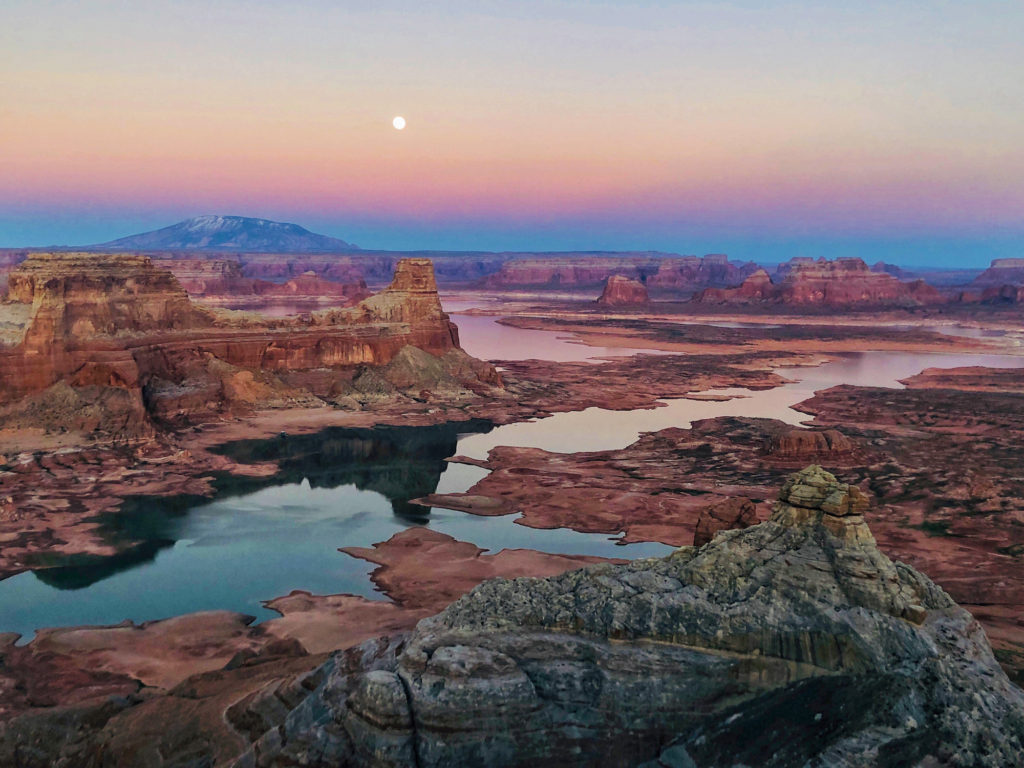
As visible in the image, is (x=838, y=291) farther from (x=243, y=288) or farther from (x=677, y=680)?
(x=677, y=680)

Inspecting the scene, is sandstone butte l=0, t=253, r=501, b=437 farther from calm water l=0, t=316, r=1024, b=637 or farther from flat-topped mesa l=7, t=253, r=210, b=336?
calm water l=0, t=316, r=1024, b=637

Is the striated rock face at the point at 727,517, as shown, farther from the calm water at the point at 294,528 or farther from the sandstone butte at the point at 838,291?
the sandstone butte at the point at 838,291

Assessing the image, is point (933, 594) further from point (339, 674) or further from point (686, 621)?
point (339, 674)

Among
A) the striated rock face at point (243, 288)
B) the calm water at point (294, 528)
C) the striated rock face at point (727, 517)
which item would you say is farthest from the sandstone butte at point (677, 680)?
the striated rock face at point (243, 288)

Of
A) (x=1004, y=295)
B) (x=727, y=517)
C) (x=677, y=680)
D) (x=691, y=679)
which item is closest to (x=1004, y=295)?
(x=1004, y=295)

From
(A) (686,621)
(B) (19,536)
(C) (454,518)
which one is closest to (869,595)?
(A) (686,621)

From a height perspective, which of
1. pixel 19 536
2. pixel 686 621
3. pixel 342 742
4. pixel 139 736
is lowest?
pixel 19 536
